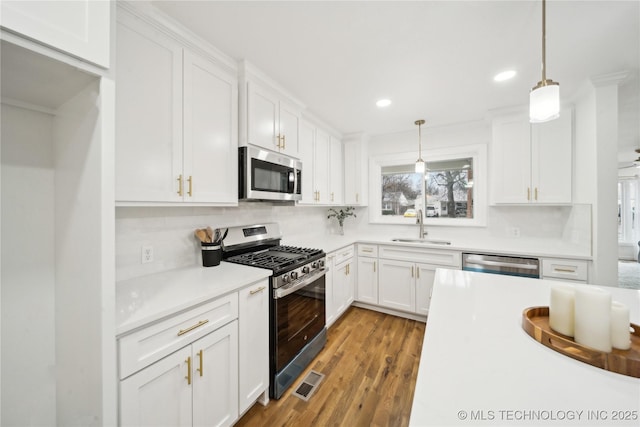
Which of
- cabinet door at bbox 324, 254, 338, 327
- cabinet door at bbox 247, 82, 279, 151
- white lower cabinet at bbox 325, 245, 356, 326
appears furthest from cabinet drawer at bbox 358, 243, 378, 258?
cabinet door at bbox 247, 82, 279, 151

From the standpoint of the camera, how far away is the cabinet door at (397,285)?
9.41 feet

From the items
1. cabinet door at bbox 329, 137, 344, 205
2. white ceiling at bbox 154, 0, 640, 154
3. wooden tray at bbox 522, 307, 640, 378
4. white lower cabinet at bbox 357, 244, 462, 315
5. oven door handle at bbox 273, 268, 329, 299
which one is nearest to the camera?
wooden tray at bbox 522, 307, 640, 378

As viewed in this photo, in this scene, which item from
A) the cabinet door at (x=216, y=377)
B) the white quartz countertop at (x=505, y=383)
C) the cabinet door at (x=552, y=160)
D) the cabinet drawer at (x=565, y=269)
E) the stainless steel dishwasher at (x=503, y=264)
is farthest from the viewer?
the cabinet door at (x=552, y=160)

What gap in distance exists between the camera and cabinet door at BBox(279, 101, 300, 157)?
2.25 m

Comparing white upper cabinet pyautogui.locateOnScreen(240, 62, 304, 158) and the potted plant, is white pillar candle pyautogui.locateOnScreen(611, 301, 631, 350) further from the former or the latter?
the potted plant

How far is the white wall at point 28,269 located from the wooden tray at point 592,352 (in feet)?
6.58

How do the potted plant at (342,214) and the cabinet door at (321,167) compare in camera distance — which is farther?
the potted plant at (342,214)

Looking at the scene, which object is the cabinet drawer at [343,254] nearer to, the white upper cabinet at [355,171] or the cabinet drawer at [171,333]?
the white upper cabinet at [355,171]

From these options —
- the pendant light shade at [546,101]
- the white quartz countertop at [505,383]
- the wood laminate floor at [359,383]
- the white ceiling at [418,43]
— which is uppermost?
the white ceiling at [418,43]

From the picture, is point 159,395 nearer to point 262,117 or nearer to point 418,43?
point 262,117

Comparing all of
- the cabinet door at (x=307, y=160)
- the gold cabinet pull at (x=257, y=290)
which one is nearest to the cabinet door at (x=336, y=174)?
the cabinet door at (x=307, y=160)

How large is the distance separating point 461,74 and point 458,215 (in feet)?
6.33

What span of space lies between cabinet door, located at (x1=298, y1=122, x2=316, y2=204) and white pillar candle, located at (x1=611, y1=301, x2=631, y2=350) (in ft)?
7.38

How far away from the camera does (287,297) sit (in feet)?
5.74
